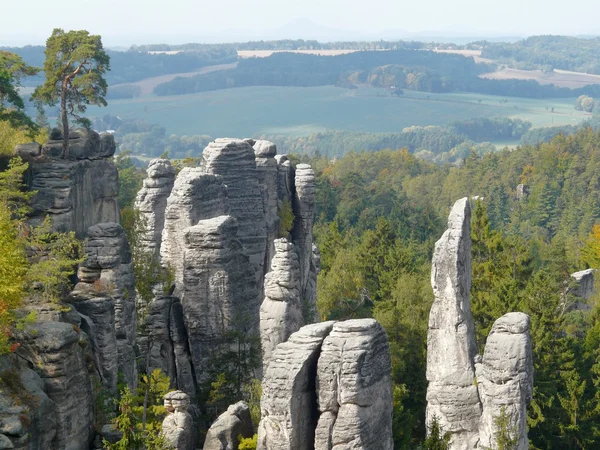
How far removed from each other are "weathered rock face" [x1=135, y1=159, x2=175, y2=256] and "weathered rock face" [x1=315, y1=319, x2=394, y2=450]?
20.3 meters

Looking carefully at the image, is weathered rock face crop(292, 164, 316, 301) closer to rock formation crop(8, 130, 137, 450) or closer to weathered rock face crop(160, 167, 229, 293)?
weathered rock face crop(160, 167, 229, 293)

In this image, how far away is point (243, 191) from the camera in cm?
4275

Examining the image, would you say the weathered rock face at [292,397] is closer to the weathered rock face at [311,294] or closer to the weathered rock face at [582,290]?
the weathered rock face at [311,294]

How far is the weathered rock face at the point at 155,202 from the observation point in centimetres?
4412

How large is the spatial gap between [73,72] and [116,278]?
1181 cm

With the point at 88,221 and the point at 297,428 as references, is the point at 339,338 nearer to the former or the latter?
the point at 297,428

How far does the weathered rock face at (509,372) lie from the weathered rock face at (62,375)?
1128 cm

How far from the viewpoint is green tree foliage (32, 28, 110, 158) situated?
131 ft

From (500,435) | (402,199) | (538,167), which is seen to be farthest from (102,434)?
(538,167)

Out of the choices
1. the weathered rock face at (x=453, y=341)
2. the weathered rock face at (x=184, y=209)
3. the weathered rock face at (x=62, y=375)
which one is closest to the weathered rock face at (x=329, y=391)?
the weathered rock face at (x=62, y=375)

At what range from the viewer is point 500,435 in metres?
29.6

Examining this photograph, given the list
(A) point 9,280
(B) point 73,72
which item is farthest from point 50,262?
(B) point 73,72

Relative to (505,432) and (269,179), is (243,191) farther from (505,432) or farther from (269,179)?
(505,432)

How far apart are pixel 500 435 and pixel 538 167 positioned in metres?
108
